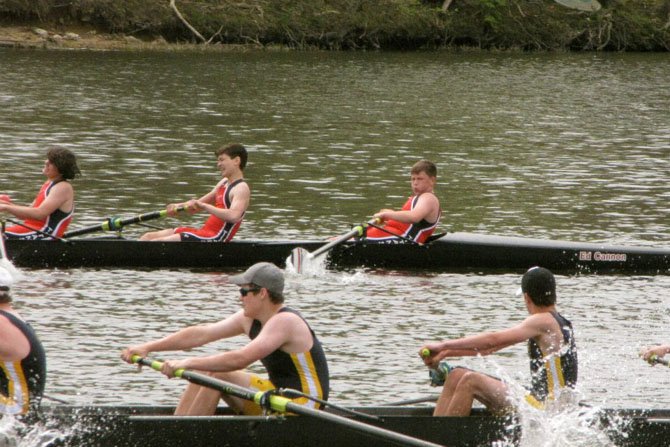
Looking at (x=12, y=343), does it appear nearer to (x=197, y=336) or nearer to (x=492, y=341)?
(x=197, y=336)

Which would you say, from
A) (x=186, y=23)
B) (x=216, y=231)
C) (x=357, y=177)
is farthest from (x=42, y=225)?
(x=186, y=23)

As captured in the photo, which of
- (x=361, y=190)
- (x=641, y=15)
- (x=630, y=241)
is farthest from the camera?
(x=641, y=15)

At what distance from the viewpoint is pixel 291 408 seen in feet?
27.4

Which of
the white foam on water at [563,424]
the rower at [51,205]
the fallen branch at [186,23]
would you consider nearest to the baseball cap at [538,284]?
the white foam on water at [563,424]

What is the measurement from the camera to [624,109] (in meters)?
37.9

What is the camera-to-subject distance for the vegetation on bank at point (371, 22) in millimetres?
51844

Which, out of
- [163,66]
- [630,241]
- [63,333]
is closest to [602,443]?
[63,333]

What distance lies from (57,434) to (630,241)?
11.5 meters

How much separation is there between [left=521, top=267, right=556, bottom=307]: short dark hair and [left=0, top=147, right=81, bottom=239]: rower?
25.6ft

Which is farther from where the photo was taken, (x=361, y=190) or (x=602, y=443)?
(x=361, y=190)

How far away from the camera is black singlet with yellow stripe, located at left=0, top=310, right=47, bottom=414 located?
842cm

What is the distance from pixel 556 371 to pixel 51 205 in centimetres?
823

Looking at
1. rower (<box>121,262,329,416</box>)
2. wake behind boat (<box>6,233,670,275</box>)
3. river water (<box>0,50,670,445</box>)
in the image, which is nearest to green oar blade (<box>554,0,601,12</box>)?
river water (<box>0,50,670,445</box>)

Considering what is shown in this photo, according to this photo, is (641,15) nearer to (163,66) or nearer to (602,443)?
(163,66)
